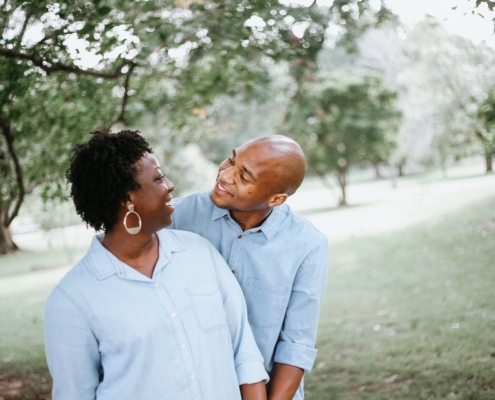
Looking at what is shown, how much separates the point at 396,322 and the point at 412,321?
0.26 m

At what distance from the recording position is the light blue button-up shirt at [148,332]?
1.90 m

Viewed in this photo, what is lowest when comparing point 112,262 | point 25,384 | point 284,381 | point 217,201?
point 25,384

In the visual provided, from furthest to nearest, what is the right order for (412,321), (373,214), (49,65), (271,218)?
(373,214), (412,321), (49,65), (271,218)

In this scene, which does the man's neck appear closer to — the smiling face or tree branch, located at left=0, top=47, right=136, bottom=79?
the smiling face

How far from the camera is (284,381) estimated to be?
2.50 meters

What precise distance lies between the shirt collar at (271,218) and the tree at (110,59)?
2.79 meters

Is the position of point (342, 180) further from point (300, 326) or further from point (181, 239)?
point (181, 239)

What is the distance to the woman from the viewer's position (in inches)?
75.2

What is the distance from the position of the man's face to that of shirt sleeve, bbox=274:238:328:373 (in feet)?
1.16

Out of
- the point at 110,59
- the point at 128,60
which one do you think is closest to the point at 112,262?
the point at 128,60

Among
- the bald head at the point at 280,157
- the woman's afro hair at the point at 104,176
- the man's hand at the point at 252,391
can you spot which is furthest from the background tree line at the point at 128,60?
the man's hand at the point at 252,391

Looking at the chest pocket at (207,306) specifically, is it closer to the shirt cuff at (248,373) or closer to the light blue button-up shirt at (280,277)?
the shirt cuff at (248,373)

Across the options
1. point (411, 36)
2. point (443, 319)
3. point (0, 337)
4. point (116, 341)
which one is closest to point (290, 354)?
point (116, 341)

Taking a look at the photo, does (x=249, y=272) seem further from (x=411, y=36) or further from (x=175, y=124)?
(x=411, y=36)
